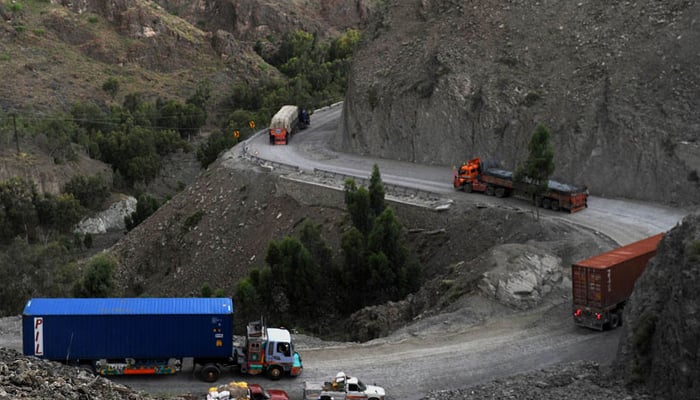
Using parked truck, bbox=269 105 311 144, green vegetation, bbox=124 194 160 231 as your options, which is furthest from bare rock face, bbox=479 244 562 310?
green vegetation, bbox=124 194 160 231

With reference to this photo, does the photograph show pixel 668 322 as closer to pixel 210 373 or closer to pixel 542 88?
pixel 210 373

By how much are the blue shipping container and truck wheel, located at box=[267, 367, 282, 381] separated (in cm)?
132

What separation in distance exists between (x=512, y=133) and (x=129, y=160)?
4298cm

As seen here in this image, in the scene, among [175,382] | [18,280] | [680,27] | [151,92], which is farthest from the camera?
[151,92]

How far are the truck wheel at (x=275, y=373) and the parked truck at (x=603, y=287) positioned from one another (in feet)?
33.3

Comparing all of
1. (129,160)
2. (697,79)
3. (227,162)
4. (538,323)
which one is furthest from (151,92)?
(538,323)

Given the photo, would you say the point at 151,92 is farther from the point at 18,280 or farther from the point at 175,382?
the point at 175,382

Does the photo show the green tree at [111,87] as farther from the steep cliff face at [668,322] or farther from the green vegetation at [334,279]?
the steep cliff face at [668,322]

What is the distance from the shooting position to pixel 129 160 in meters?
84.9

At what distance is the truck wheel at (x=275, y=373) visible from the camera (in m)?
28.1

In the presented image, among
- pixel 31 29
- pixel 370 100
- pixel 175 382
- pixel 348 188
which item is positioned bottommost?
pixel 175 382

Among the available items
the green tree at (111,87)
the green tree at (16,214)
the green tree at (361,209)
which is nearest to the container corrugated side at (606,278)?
the green tree at (361,209)

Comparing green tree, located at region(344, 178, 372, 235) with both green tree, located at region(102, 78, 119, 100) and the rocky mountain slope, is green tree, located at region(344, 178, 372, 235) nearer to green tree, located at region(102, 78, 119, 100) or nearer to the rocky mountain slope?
the rocky mountain slope

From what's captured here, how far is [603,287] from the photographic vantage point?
30.6m
